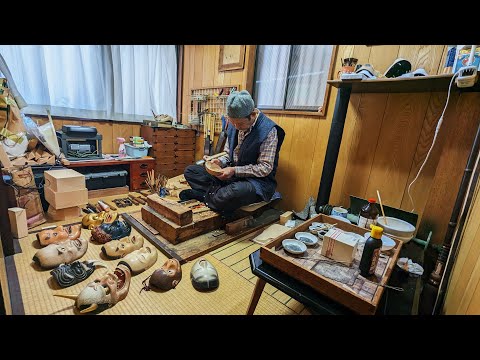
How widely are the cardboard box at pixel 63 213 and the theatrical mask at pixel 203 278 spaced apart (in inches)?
50.2

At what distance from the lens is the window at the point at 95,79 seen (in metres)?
2.21

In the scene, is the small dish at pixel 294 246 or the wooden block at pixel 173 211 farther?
the wooden block at pixel 173 211

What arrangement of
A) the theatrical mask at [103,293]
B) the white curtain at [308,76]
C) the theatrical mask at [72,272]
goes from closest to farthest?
the theatrical mask at [103,293] → the theatrical mask at [72,272] → the white curtain at [308,76]

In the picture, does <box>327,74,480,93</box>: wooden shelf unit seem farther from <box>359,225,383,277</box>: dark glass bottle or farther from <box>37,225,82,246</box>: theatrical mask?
<box>37,225,82,246</box>: theatrical mask

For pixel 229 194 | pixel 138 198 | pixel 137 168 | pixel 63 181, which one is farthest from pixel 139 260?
pixel 137 168

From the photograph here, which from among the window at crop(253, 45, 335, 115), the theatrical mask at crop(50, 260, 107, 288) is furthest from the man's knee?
the theatrical mask at crop(50, 260, 107, 288)

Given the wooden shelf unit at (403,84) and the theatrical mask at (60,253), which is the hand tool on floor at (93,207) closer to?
the theatrical mask at (60,253)

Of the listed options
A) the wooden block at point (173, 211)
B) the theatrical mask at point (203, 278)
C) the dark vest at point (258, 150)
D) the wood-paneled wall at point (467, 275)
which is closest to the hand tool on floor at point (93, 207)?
the wooden block at point (173, 211)

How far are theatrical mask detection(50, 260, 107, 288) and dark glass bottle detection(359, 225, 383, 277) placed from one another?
1348 mm

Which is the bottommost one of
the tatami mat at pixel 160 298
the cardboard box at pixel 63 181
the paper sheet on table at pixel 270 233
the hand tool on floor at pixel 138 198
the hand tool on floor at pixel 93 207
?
the tatami mat at pixel 160 298

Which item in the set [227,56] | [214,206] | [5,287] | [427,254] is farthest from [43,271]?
[227,56]

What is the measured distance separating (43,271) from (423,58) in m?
Result: 2.66

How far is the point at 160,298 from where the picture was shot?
113 centimetres
